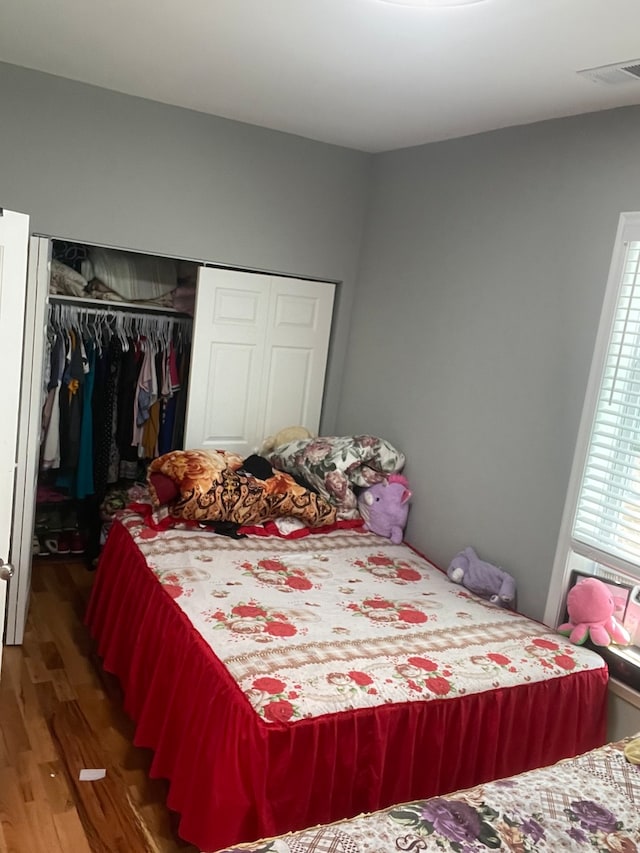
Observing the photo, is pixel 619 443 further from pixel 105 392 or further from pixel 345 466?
pixel 105 392

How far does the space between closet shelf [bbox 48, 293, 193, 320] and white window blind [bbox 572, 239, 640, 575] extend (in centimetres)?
251

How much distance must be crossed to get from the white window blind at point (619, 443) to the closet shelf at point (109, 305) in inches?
98.8

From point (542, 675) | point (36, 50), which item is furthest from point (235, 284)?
point (542, 675)

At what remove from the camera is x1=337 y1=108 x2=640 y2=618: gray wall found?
109 inches

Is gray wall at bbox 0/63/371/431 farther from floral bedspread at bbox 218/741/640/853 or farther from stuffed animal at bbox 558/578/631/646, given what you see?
floral bedspread at bbox 218/741/640/853

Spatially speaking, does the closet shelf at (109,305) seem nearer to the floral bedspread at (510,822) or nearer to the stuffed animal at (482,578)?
the stuffed animal at (482,578)

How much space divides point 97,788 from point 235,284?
7.83 ft

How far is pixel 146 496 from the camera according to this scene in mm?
3605

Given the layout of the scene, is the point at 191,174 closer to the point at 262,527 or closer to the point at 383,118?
the point at 383,118

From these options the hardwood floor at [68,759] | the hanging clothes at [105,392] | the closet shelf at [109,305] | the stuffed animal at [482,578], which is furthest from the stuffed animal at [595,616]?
the closet shelf at [109,305]

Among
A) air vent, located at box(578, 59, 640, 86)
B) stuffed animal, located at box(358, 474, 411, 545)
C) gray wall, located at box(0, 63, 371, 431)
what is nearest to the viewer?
air vent, located at box(578, 59, 640, 86)

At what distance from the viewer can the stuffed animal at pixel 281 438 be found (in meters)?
4.04

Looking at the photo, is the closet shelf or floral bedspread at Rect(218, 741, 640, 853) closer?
floral bedspread at Rect(218, 741, 640, 853)

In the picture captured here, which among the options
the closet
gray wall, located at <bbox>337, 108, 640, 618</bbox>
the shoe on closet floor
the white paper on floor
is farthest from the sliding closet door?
the white paper on floor
